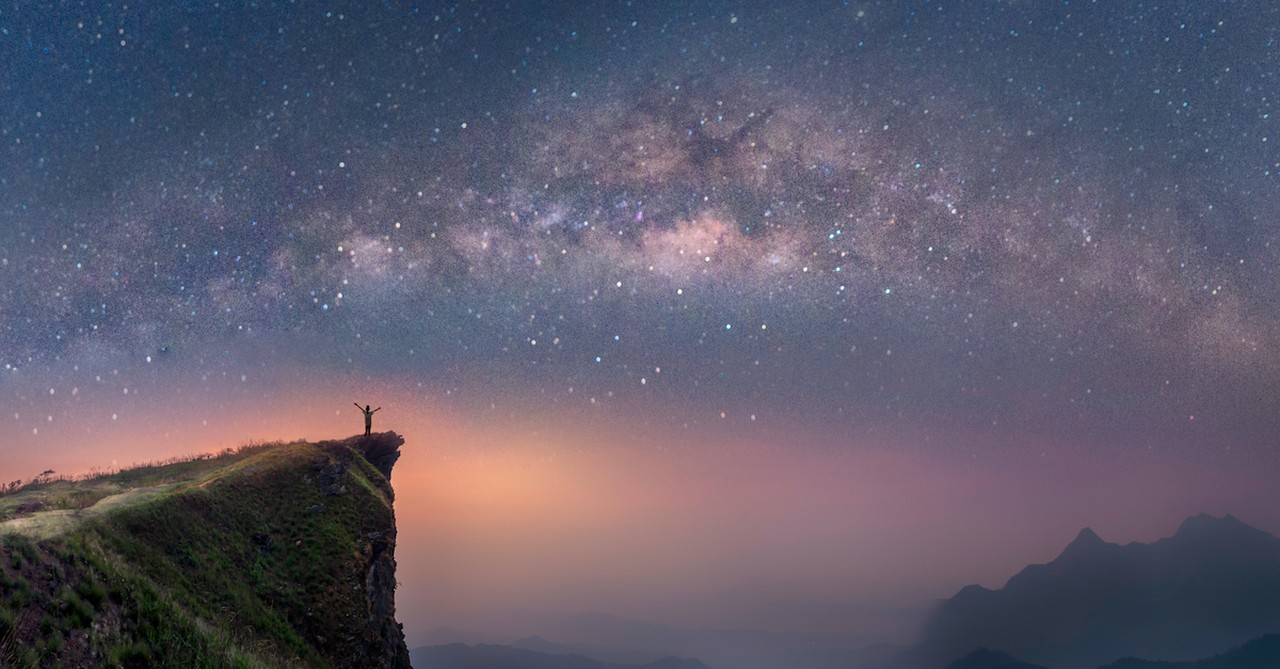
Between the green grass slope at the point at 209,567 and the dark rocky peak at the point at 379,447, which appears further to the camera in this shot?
the dark rocky peak at the point at 379,447

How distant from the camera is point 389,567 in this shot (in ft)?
106

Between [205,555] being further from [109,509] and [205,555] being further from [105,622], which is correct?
[105,622]

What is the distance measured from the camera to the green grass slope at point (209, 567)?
11.4m

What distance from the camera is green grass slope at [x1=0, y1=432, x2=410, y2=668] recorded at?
1145cm

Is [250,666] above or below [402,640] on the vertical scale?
above

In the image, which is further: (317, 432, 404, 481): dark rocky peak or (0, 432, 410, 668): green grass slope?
(317, 432, 404, 481): dark rocky peak

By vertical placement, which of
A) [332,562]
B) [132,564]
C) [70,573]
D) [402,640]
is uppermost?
[70,573]

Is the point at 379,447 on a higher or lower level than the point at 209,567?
higher

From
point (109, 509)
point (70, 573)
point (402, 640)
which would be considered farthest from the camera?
point (402, 640)

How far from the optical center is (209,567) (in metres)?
23.2

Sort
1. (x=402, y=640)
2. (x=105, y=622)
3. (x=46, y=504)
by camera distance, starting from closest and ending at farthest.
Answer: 1. (x=105, y=622)
2. (x=46, y=504)
3. (x=402, y=640)

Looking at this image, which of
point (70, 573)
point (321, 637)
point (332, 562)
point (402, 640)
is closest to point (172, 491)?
point (332, 562)

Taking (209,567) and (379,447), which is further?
(379,447)

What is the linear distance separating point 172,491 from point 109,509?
14.1ft
